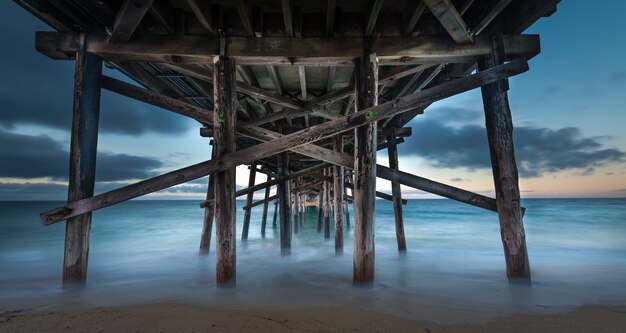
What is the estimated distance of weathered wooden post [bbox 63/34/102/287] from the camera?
3.32 metres

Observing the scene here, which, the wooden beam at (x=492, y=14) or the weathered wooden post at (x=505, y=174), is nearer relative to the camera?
the wooden beam at (x=492, y=14)

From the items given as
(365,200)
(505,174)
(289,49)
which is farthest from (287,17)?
(505,174)

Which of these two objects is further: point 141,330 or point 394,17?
point 394,17

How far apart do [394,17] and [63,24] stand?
4.21 m

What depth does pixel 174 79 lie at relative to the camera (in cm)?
491

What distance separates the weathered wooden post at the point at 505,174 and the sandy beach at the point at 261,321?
846mm

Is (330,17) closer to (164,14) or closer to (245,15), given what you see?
(245,15)

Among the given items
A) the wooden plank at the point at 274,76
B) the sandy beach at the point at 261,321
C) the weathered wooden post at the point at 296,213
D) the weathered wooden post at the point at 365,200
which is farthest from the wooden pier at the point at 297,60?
the weathered wooden post at the point at 296,213

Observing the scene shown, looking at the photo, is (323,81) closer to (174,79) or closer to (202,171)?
(174,79)

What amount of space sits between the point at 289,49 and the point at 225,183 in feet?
6.39

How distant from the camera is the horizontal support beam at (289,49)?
3.55m

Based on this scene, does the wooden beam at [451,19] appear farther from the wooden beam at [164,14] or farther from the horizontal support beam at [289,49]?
the wooden beam at [164,14]

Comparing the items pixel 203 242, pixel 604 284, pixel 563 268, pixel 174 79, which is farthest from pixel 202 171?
pixel 563 268

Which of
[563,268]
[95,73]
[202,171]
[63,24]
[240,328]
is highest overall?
[63,24]
